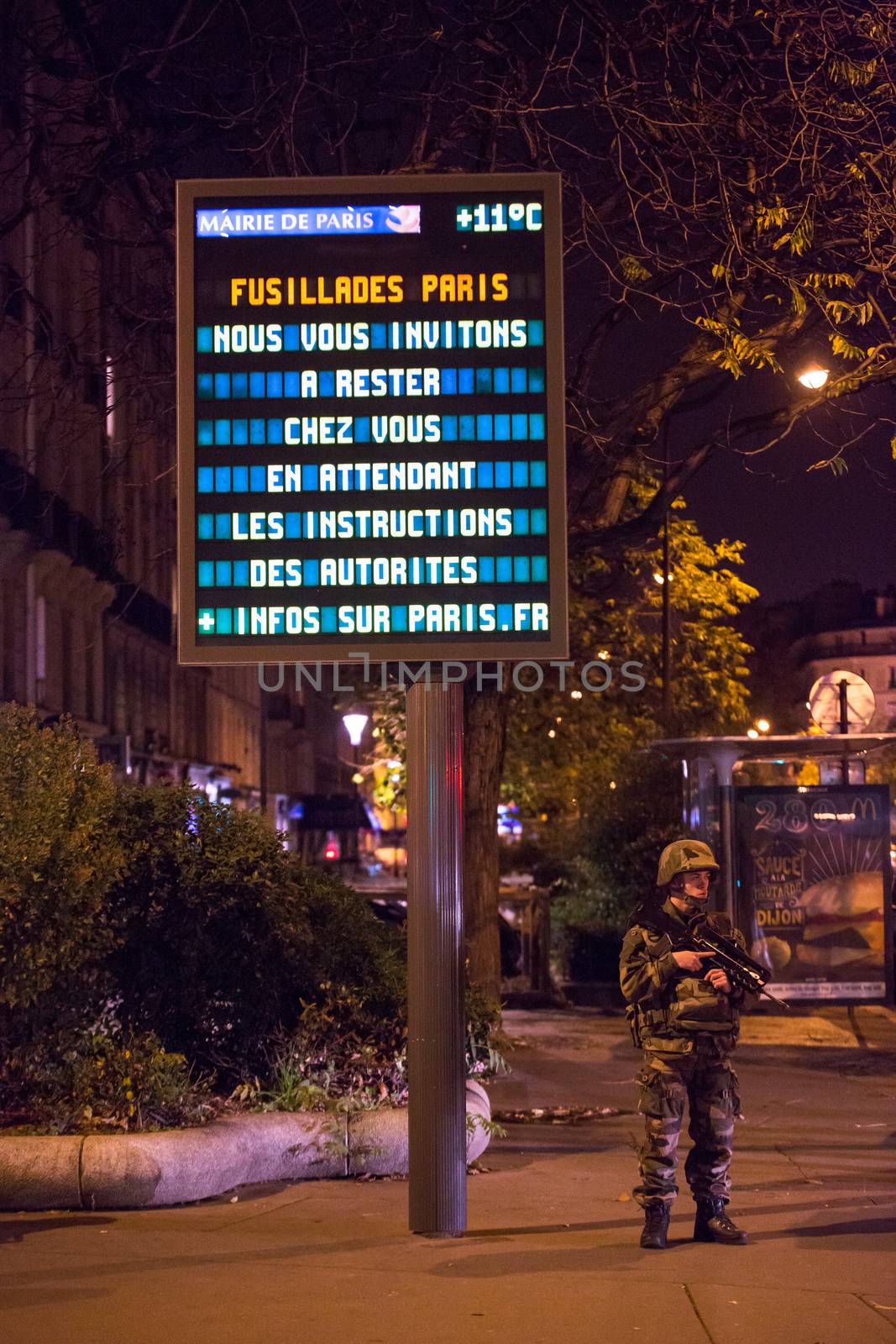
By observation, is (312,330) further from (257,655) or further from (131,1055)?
(131,1055)

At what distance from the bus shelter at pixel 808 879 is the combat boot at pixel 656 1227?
8.69 m

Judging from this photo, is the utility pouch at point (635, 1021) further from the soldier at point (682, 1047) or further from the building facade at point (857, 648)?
the building facade at point (857, 648)

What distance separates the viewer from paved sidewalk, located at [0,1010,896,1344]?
6020 mm

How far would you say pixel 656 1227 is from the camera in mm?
7359

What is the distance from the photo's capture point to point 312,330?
295 inches

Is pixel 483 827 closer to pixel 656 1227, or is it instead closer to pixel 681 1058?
pixel 681 1058

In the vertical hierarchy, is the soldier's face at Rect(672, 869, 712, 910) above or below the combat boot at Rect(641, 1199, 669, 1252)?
above

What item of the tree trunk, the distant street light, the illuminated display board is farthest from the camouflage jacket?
the distant street light

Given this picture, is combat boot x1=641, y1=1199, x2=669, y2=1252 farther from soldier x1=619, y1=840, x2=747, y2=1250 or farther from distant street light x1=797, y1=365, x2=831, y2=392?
distant street light x1=797, y1=365, x2=831, y2=392

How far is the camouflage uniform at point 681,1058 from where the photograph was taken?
293 inches

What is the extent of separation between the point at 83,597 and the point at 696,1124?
30412 mm

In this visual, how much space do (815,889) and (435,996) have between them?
938cm

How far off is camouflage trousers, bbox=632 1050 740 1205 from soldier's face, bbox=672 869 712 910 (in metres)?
0.68

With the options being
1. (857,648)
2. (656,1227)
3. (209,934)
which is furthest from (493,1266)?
(857,648)
